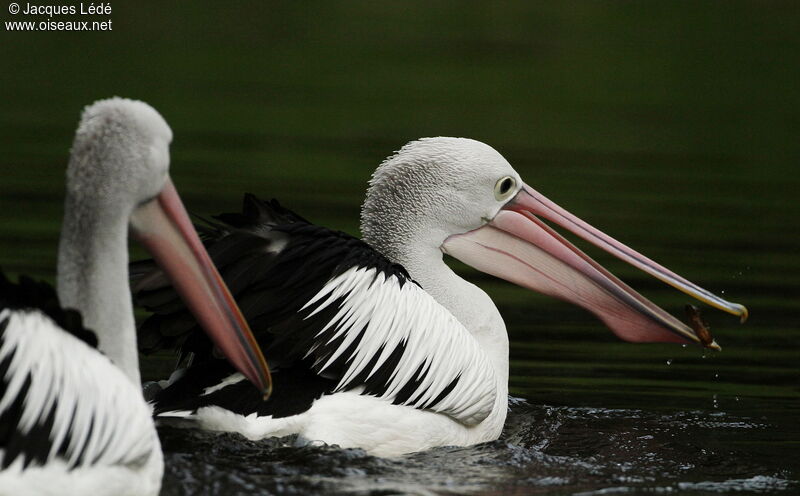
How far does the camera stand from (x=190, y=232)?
4.43 meters

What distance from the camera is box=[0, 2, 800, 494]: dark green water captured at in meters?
5.91

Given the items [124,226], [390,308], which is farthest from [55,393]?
[390,308]

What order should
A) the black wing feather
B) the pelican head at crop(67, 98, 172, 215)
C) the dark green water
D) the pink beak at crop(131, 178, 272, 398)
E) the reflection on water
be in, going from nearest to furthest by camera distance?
the pelican head at crop(67, 98, 172, 215)
the pink beak at crop(131, 178, 272, 398)
the reflection on water
the black wing feather
the dark green water

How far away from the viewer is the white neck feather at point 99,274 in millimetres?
4266

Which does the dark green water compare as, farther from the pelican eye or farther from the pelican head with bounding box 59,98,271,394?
the pelican eye

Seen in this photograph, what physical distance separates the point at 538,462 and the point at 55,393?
7.57 ft

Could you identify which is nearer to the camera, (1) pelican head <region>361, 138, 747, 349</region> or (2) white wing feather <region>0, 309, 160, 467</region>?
(2) white wing feather <region>0, 309, 160, 467</region>

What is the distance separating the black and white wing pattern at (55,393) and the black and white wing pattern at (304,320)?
3.32 feet

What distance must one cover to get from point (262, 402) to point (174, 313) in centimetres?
48

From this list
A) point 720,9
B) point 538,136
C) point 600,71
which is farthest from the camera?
point 720,9

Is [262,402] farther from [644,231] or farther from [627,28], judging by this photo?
[627,28]

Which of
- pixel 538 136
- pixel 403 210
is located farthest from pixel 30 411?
pixel 538 136

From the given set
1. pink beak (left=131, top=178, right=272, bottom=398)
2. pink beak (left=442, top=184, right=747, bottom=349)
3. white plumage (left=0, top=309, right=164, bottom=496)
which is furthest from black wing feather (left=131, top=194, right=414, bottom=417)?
pink beak (left=442, top=184, right=747, bottom=349)

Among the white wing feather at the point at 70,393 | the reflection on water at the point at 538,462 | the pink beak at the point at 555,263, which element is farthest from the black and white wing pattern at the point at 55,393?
the pink beak at the point at 555,263
